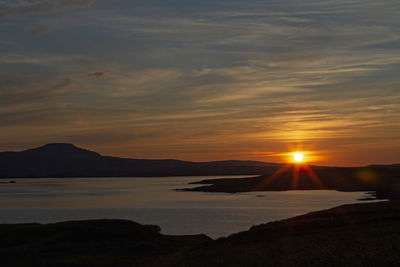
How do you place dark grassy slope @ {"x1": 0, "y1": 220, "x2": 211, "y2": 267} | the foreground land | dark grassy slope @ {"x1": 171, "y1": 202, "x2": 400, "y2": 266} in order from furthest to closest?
dark grassy slope @ {"x1": 0, "y1": 220, "x2": 211, "y2": 267} < the foreground land < dark grassy slope @ {"x1": 171, "y1": 202, "x2": 400, "y2": 266}

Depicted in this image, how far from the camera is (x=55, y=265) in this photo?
43250mm

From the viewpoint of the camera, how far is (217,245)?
4653cm

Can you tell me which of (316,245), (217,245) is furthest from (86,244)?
(316,245)

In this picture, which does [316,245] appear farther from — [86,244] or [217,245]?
[86,244]

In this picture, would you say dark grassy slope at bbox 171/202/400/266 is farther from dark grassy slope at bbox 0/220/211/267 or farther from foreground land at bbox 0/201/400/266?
dark grassy slope at bbox 0/220/211/267

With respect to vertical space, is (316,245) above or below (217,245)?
above

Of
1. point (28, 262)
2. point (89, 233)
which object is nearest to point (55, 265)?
point (28, 262)

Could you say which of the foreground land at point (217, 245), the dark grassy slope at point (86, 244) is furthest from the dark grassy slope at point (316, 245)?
the dark grassy slope at point (86, 244)

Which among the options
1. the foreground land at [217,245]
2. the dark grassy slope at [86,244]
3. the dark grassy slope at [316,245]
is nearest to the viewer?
the dark grassy slope at [316,245]

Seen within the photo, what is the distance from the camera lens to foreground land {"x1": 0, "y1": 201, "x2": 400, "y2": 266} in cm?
3331

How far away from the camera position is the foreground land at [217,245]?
3331 cm

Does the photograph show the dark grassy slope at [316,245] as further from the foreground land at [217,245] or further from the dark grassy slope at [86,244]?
the dark grassy slope at [86,244]

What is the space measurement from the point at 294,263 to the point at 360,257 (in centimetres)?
393

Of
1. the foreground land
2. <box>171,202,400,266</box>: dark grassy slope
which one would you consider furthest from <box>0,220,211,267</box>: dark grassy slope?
<box>171,202,400,266</box>: dark grassy slope
